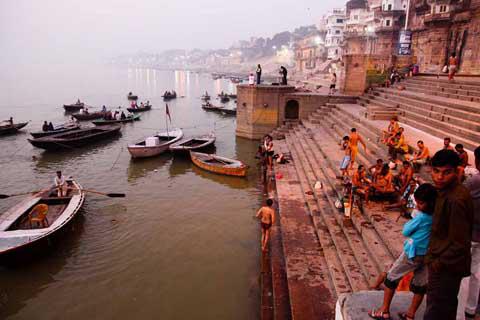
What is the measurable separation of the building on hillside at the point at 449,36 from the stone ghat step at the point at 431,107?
10083 mm

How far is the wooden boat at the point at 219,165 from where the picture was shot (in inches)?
594

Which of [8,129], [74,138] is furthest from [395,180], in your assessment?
[8,129]

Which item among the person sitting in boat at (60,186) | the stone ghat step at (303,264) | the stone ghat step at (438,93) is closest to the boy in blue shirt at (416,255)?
the stone ghat step at (303,264)

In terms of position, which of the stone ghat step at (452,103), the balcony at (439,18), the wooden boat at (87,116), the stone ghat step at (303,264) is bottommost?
the stone ghat step at (303,264)

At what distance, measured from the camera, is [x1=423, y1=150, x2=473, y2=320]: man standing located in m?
2.64

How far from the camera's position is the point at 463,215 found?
262 cm

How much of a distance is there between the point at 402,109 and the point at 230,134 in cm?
1354

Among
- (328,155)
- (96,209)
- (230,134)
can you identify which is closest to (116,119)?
(230,134)

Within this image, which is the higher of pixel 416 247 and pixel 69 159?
pixel 416 247

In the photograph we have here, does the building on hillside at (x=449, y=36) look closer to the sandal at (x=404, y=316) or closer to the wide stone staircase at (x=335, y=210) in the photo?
the wide stone staircase at (x=335, y=210)

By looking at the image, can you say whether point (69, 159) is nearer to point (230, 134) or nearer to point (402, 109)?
point (230, 134)

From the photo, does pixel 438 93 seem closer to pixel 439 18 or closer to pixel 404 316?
pixel 404 316

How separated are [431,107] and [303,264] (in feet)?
32.2

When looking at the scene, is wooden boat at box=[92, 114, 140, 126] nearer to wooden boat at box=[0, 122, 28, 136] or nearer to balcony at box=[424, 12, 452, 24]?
wooden boat at box=[0, 122, 28, 136]
